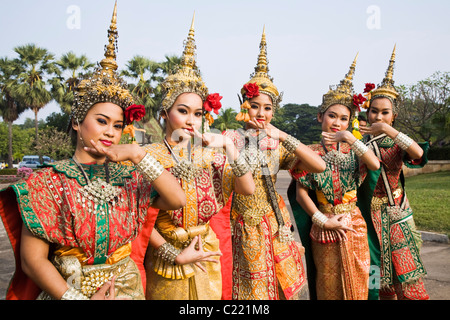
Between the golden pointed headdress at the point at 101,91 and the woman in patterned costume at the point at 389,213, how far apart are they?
2550 millimetres

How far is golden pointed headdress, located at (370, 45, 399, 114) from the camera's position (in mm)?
4168

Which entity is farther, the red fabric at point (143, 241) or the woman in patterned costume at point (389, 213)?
the woman in patterned costume at point (389, 213)

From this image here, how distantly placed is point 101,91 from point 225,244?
1.61 metres

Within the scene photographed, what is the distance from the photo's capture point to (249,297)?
320 cm

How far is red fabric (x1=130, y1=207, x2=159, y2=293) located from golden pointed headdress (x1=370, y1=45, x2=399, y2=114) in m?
2.96

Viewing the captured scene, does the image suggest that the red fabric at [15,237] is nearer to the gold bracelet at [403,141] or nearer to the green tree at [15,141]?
the gold bracelet at [403,141]

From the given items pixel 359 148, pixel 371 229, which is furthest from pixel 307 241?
pixel 359 148

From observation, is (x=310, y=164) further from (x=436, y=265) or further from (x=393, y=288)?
(x=436, y=265)

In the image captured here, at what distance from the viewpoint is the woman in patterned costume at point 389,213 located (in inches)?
155

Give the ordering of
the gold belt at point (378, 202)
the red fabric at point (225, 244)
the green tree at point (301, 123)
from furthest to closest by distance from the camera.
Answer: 1. the green tree at point (301, 123)
2. the gold belt at point (378, 202)
3. the red fabric at point (225, 244)

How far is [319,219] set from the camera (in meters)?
3.53

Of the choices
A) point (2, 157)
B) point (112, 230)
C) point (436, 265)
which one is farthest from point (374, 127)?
point (2, 157)

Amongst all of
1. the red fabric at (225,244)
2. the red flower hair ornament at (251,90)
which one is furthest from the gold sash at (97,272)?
the red flower hair ornament at (251,90)

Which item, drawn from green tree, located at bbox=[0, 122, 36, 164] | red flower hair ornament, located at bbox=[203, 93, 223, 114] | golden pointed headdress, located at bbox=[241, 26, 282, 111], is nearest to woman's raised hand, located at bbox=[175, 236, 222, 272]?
red flower hair ornament, located at bbox=[203, 93, 223, 114]
